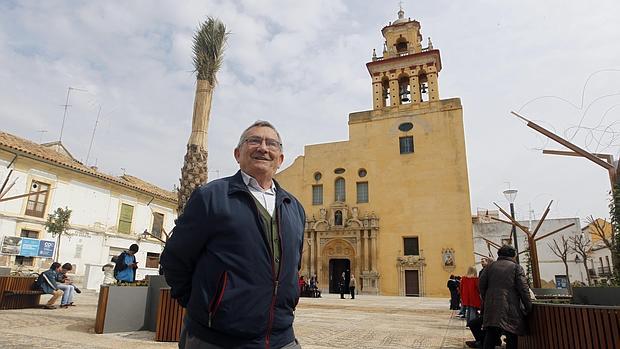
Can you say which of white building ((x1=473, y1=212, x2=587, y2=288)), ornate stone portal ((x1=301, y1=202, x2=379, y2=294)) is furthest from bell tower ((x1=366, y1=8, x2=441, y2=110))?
white building ((x1=473, y1=212, x2=587, y2=288))

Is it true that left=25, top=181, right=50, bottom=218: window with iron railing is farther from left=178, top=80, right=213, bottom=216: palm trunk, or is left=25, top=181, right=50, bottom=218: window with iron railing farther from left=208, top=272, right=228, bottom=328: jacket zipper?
left=208, top=272, right=228, bottom=328: jacket zipper

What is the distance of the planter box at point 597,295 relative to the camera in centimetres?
454

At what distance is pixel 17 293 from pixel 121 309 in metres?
4.55

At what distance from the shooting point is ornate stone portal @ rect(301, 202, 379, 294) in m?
27.8

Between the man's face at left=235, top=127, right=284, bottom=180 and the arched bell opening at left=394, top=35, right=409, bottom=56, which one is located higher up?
the arched bell opening at left=394, top=35, right=409, bottom=56

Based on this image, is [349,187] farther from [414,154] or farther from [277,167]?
[277,167]

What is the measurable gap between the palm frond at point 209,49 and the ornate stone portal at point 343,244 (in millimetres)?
21761

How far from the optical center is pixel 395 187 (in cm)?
2902

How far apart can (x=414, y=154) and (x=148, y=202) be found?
66.6ft

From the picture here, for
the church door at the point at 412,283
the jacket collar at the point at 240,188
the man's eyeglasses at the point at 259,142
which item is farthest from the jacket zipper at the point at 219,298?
the church door at the point at 412,283

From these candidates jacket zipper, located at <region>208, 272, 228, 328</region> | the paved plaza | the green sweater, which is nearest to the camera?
jacket zipper, located at <region>208, 272, 228, 328</region>

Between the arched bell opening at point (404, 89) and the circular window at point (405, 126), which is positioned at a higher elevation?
the arched bell opening at point (404, 89)

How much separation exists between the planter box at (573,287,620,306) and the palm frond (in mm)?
7948

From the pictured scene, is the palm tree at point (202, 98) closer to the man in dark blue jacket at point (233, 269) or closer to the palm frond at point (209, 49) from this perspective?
the palm frond at point (209, 49)
